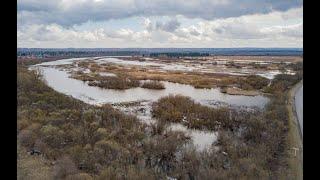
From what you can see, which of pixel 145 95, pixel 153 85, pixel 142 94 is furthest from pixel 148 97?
pixel 153 85

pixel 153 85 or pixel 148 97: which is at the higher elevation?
pixel 153 85

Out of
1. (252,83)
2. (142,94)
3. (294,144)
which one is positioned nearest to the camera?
(294,144)

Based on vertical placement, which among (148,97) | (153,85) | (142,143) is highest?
(153,85)

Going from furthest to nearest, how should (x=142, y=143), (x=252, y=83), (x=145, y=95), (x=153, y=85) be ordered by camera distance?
(x=252, y=83) → (x=153, y=85) → (x=145, y=95) → (x=142, y=143)

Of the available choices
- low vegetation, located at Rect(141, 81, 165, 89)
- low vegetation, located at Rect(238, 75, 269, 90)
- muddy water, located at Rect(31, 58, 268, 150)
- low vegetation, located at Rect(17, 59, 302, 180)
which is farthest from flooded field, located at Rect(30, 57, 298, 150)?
low vegetation, located at Rect(238, 75, 269, 90)

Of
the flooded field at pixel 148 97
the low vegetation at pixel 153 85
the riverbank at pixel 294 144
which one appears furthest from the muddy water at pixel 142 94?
the riverbank at pixel 294 144

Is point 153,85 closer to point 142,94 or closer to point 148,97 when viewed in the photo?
point 142,94

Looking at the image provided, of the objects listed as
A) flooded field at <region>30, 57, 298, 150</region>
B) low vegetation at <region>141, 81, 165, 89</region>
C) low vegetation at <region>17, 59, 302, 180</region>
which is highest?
low vegetation at <region>141, 81, 165, 89</region>

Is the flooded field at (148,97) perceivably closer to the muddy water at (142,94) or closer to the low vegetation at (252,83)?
the muddy water at (142,94)

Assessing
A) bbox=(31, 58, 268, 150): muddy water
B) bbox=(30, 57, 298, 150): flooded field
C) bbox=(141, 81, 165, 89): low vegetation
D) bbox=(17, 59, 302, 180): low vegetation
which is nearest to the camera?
bbox=(17, 59, 302, 180): low vegetation

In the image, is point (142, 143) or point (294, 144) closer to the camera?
point (294, 144)

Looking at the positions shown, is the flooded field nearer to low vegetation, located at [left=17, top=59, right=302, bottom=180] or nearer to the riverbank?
low vegetation, located at [left=17, top=59, right=302, bottom=180]
